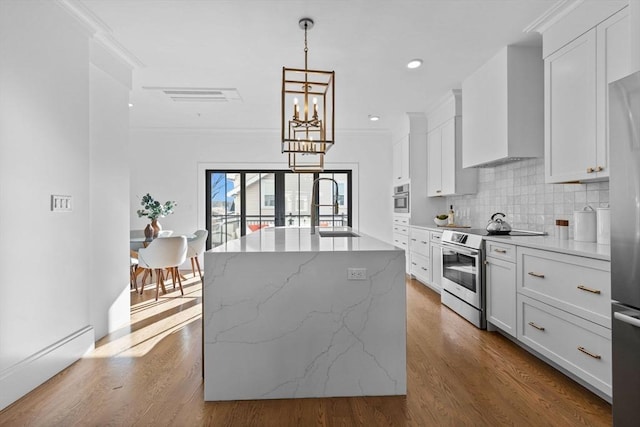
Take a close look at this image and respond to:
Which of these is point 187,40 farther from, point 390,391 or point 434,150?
point 434,150

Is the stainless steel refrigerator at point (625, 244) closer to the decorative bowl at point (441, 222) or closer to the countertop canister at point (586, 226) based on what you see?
the countertop canister at point (586, 226)

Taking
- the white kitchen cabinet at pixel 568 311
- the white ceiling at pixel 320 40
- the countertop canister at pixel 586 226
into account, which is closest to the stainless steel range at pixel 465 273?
the white kitchen cabinet at pixel 568 311

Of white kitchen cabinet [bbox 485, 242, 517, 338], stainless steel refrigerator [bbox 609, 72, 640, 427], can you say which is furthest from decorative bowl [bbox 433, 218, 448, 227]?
stainless steel refrigerator [bbox 609, 72, 640, 427]

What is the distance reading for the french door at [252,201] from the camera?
652cm

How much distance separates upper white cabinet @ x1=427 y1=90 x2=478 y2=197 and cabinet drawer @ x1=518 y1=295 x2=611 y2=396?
86.3 inches

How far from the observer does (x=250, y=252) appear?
6.40 feet

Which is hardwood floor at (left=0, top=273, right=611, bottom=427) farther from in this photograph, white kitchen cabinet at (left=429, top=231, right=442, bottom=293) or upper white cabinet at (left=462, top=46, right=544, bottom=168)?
upper white cabinet at (left=462, top=46, right=544, bottom=168)

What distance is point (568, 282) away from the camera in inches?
85.4

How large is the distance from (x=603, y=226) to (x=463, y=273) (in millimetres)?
1343

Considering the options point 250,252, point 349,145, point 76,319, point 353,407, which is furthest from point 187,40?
point 349,145

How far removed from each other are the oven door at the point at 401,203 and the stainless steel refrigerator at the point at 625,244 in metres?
4.22

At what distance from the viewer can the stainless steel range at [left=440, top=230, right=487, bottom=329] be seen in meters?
3.17

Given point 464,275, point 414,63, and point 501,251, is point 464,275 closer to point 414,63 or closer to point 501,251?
point 501,251

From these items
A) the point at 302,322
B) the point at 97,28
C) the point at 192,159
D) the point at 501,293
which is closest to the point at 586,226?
the point at 501,293
